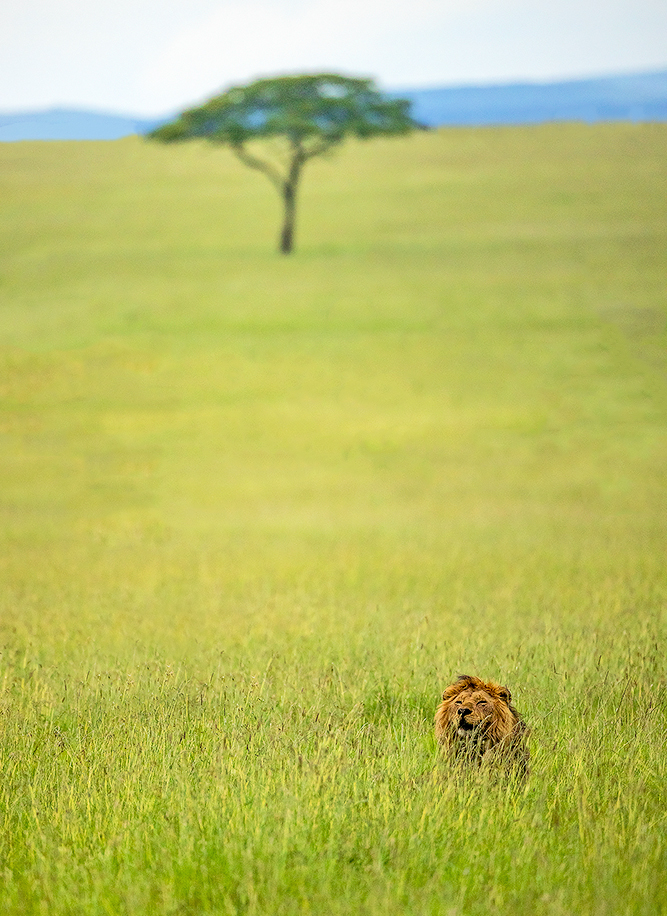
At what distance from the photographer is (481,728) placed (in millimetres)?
3924

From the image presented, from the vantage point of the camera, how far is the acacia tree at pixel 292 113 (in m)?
40.9

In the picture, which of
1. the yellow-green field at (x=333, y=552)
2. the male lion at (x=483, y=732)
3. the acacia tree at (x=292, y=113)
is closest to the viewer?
the yellow-green field at (x=333, y=552)

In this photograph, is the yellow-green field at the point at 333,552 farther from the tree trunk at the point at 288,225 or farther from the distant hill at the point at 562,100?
the distant hill at the point at 562,100

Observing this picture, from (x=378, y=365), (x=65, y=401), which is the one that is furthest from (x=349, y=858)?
(x=378, y=365)

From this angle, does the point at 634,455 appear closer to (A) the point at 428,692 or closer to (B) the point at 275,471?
(B) the point at 275,471

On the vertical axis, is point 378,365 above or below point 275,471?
above

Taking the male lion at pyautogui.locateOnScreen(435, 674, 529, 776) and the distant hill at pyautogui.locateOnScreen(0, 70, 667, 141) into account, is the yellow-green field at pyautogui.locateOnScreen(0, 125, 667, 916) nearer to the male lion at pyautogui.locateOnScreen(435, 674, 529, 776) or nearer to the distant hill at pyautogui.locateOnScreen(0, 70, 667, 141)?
the male lion at pyautogui.locateOnScreen(435, 674, 529, 776)

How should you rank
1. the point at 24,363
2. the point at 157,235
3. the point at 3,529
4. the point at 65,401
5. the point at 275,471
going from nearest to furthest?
the point at 3,529 → the point at 275,471 → the point at 65,401 → the point at 24,363 → the point at 157,235

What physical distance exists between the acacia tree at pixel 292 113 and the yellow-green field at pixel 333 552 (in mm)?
4892

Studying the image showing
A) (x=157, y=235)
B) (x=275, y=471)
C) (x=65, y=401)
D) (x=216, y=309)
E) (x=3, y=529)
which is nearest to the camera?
(x=3, y=529)

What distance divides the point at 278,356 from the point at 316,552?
1622 cm

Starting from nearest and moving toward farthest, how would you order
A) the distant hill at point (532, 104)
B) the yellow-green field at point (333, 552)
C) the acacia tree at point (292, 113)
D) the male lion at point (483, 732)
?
the yellow-green field at point (333, 552) < the male lion at point (483, 732) < the distant hill at point (532, 104) < the acacia tree at point (292, 113)

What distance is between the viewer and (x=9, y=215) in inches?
1822

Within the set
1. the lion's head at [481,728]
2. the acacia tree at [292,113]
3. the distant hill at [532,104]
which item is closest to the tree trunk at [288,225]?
the acacia tree at [292,113]
